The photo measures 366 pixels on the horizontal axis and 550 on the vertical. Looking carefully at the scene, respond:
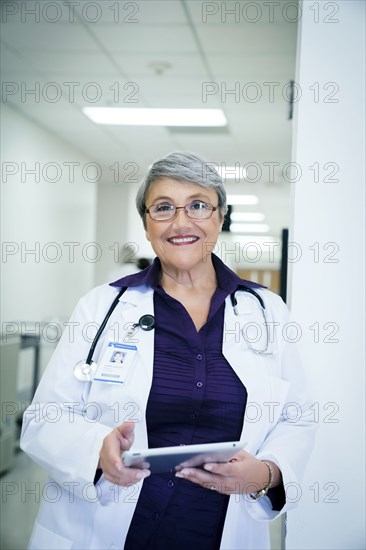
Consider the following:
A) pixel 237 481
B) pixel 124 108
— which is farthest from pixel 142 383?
pixel 124 108

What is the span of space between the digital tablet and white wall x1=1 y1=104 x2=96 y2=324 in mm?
3379

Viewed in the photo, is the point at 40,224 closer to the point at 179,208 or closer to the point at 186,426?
the point at 179,208

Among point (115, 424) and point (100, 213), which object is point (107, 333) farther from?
point (100, 213)

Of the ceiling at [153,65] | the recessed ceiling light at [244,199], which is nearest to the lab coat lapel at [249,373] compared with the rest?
the ceiling at [153,65]

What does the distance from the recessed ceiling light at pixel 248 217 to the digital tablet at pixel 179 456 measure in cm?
870

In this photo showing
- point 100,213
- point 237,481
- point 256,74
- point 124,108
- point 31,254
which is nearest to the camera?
point 237,481

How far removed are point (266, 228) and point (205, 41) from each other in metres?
9.05

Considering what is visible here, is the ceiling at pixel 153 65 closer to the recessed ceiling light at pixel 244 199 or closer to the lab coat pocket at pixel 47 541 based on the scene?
the lab coat pocket at pixel 47 541

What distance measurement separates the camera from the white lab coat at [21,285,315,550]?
1.36 metres

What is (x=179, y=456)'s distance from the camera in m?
1.11

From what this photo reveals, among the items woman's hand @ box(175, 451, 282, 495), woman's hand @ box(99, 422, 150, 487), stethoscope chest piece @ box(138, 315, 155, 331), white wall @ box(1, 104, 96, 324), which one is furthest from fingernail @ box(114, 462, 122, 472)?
white wall @ box(1, 104, 96, 324)

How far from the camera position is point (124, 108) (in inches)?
187

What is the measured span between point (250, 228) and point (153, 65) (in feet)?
29.4

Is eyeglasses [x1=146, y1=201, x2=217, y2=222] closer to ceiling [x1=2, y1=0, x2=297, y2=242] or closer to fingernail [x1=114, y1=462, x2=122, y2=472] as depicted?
fingernail [x1=114, y1=462, x2=122, y2=472]
